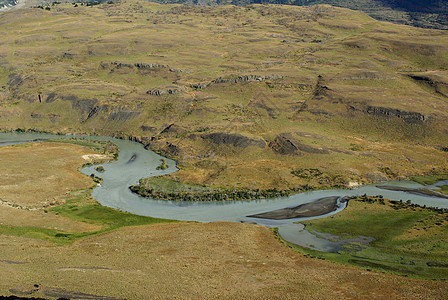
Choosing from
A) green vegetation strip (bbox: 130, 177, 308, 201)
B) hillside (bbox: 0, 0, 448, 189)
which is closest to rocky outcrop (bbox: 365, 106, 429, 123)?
hillside (bbox: 0, 0, 448, 189)

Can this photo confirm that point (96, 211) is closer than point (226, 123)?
Yes

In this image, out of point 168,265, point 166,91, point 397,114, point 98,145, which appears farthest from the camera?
point 166,91

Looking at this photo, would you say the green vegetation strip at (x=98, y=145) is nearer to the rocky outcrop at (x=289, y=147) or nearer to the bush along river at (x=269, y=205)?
the bush along river at (x=269, y=205)

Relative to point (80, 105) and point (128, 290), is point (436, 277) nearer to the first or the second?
point (128, 290)

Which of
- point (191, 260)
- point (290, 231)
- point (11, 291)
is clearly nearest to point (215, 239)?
point (191, 260)

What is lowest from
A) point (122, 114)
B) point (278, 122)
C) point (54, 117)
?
point (54, 117)

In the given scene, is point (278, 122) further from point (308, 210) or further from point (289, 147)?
point (308, 210)

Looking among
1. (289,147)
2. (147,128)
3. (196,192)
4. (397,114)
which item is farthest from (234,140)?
(397,114)
